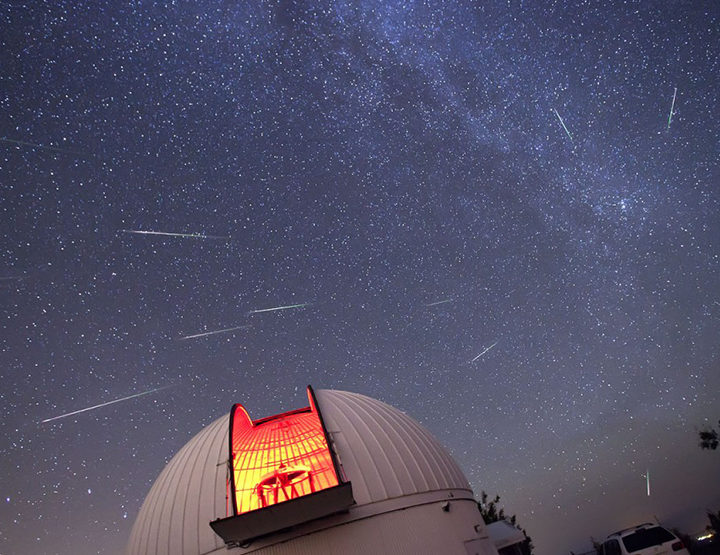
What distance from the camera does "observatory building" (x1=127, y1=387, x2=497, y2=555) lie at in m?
6.88

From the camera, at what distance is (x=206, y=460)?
837 centimetres

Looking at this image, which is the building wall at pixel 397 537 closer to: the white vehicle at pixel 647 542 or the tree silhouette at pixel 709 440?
the white vehicle at pixel 647 542

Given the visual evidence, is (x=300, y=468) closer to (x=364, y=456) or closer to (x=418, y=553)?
(x=364, y=456)

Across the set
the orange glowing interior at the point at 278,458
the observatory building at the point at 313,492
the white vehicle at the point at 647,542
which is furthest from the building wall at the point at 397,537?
the white vehicle at the point at 647,542

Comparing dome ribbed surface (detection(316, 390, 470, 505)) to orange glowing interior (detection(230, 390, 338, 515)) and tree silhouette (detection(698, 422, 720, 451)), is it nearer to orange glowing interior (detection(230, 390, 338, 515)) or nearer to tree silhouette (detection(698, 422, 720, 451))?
orange glowing interior (detection(230, 390, 338, 515))

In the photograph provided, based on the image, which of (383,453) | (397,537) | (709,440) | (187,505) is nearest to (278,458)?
→ (187,505)

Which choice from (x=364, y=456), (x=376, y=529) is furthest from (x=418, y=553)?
(x=364, y=456)

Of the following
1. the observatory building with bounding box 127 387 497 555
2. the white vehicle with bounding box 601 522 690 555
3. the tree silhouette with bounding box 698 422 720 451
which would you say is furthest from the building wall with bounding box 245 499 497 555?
the tree silhouette with bounding box 698 422 720 451

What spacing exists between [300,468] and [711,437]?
21592mm

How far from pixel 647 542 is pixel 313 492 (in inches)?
253

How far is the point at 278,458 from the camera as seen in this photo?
357 inches

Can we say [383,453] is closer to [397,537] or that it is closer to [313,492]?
[397,537]

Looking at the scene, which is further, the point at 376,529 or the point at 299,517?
the point at 376,529

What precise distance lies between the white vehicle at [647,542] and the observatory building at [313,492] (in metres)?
2.47
